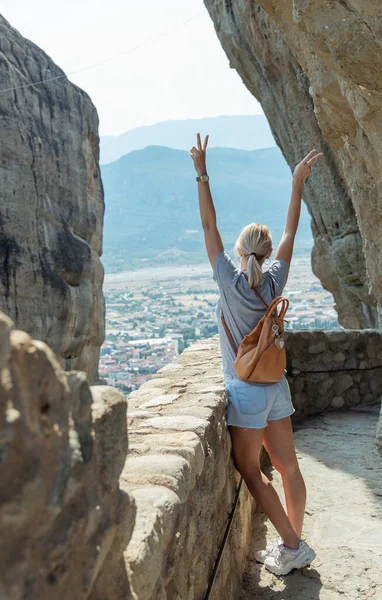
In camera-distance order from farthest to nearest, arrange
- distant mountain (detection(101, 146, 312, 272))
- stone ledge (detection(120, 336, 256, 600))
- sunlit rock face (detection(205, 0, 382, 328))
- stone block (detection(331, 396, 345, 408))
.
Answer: distant mountain (detection(101, 146, 312, 272))
stone block (detection(331, 396, 345, 408))
sunlit rock face (detection(205, 0, 382, 328))
stone ledge (detection(120, 336, 256, 600))

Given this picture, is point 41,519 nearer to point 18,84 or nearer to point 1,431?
point 1,431

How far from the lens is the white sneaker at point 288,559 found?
2.92 meters

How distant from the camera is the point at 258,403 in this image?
113 inches

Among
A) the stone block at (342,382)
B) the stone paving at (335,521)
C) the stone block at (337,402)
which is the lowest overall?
the stone paving at (335,521)

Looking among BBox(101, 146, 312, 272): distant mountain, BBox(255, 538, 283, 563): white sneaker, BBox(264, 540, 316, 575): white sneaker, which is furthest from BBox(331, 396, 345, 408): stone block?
BBox(101, 146, 312, 272): distant mountain

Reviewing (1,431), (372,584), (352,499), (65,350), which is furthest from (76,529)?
(65,350)

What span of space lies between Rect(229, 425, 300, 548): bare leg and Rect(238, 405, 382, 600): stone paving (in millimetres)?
265

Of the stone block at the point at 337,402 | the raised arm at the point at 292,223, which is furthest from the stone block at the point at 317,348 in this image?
the raised arm at the point at 292,223

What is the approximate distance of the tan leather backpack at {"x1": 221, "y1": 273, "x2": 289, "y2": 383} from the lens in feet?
9.09

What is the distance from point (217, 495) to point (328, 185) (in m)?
11.3

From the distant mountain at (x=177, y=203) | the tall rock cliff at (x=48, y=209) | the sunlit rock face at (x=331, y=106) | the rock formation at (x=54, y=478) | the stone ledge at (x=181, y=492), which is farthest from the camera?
the distant mountain at (x=177, y=203)

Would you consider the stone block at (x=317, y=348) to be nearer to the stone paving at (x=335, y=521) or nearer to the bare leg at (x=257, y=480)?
the stone paving at (x=335, y=521)

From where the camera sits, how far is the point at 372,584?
Result: 9.69 ft

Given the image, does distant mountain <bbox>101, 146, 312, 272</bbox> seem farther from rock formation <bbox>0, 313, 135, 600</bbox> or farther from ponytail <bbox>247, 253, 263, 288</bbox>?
rock formation <bbox>0, 313, 135, 600</bbox>
